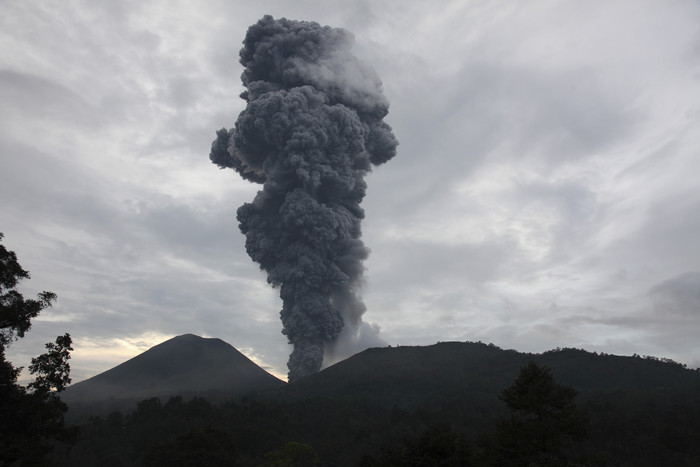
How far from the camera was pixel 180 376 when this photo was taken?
12225 cm

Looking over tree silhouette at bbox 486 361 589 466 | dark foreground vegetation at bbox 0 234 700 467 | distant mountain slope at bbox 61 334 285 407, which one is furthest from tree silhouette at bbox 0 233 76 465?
distant mountain slope at bbox 61 334 285 407

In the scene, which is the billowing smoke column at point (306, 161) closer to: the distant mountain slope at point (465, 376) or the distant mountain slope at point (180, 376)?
the distant mountain slope at point (465, 376)

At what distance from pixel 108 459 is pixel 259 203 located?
45.4 metres

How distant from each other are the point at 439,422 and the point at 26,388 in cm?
3571

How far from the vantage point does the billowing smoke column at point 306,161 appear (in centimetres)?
7944

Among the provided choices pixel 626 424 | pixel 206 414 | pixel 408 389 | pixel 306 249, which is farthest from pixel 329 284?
pixel 626 424

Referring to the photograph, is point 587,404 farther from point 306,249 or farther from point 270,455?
point 306,249

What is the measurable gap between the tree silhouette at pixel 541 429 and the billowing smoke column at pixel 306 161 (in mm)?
Result: 54801

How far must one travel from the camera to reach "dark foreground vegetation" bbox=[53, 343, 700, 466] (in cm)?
2364

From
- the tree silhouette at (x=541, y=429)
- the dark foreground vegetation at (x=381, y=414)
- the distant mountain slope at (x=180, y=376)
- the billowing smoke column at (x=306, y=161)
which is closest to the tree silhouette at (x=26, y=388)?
the dark foreground vegetation at (x=381, y=414)

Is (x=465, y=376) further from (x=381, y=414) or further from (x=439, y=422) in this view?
(x=439, y=422)

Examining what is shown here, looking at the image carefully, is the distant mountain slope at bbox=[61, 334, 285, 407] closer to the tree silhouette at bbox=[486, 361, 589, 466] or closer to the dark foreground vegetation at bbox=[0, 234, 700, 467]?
the dark foreground vegetation at bbox=[0, 234, 700, 467]

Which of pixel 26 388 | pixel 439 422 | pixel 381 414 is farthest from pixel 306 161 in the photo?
pixel 26 388

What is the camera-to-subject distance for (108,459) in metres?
49.2
